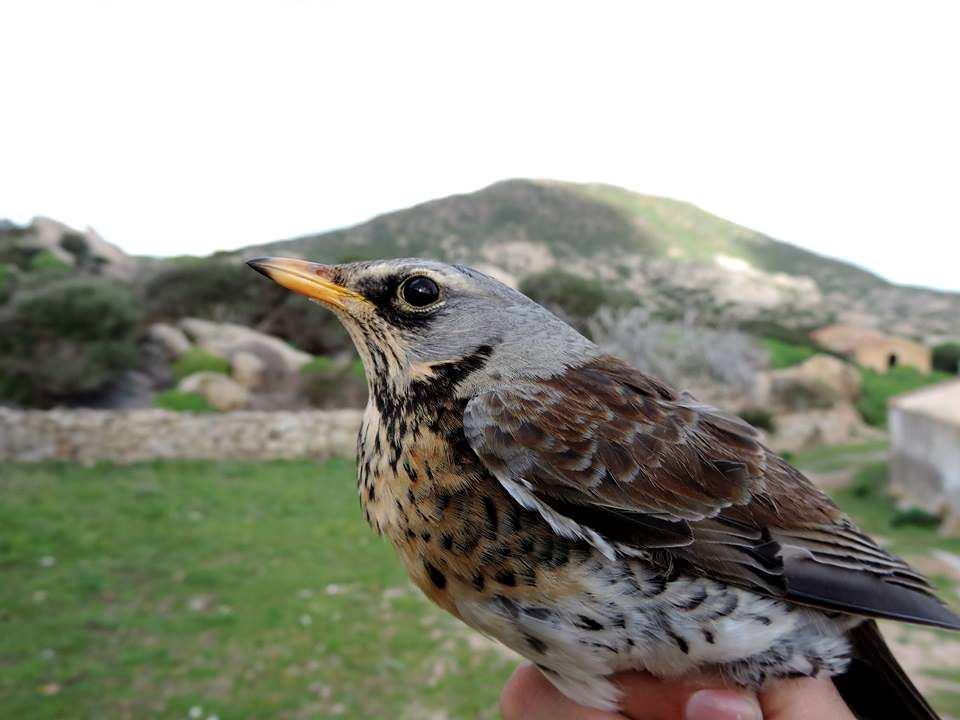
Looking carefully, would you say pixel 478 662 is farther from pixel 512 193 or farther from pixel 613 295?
pixel 512 193

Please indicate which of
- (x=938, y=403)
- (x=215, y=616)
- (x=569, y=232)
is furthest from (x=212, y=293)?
(x=938, y=403)

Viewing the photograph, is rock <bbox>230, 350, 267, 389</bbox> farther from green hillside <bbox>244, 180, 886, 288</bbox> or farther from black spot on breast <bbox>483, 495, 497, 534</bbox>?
black spot on breast <bbox>483, 495, 497, 534</bbox>

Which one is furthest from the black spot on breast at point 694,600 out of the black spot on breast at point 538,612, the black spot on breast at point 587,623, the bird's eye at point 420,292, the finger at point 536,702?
the bird's eye at point 420,292

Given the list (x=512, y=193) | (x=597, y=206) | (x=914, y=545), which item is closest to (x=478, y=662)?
(x=914, y=545)

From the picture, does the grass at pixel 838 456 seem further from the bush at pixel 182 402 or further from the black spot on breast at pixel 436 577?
the black spot on breast at pixel 436 577

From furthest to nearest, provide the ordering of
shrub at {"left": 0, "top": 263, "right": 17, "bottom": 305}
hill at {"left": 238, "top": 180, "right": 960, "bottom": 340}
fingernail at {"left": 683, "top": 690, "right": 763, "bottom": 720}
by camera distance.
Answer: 1. hill at {"left": 238, "top": 180, "right": 960, "bottom": 340}
2. shrub at {"left": 0, "top": 263, "right": 17, "bottom": 305}
3. fingernail at {"left": 683, "top": 690, "right": 763, "bottom": 720}

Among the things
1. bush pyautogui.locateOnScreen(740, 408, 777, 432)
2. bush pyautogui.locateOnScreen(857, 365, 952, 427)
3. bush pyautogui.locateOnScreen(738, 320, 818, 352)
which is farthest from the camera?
bush pyautogui.locateOnScreen(738, 320, 818, 352)

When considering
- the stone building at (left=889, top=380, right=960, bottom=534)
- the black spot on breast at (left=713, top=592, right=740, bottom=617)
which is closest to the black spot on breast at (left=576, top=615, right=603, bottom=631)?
the black spot on breast at (left=713, top=592, right=740, bottom=617)
